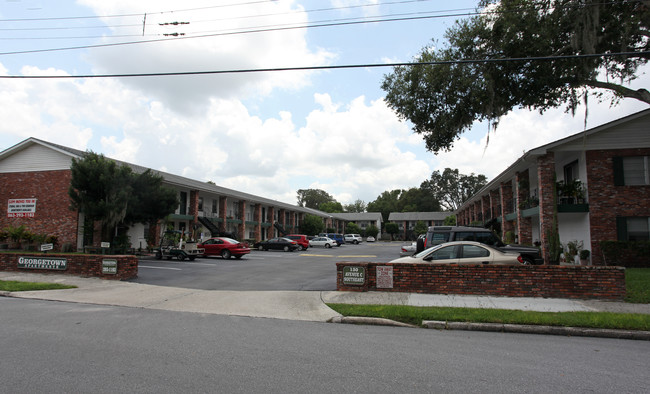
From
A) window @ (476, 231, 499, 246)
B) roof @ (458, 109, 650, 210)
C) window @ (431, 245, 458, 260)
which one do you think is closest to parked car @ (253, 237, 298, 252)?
roof @ (458, 109, 650, 210)

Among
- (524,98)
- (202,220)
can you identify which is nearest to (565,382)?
(524,98)

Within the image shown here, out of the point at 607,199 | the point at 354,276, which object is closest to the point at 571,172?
the point at 607,199

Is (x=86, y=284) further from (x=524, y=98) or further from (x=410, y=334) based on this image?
(x=524, y=98)

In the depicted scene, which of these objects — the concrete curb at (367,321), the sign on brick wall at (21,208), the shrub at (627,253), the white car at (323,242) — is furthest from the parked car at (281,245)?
the concrete curb at (367,321)

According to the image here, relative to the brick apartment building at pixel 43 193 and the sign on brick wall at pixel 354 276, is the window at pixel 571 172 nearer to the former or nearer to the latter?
the sign on brick wall at pixel 354 276

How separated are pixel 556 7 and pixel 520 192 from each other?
1130 cm

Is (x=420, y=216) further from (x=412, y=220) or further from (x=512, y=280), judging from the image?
(x=512, y=280)

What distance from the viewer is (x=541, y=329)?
25.8 ft

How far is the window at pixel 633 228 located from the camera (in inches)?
697

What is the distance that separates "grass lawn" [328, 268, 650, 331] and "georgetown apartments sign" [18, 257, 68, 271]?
1187 centimetres

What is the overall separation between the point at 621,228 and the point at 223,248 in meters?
21.0

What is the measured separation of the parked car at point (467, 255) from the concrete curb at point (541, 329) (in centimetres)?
355

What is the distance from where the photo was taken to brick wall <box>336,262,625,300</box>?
34.6ft

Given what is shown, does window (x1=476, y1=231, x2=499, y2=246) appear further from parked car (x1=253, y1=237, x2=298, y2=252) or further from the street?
parked car (x1=253, y1=237, x2=298, y2=252)
